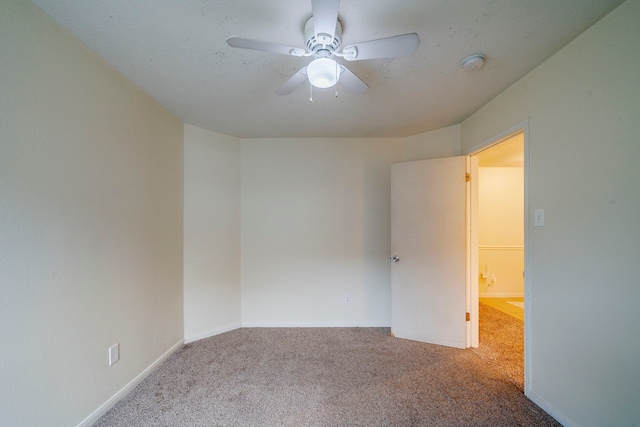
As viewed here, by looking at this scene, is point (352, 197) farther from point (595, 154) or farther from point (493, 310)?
point (493, 310)

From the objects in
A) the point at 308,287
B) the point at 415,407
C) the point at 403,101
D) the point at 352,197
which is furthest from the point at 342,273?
the point at 403,101

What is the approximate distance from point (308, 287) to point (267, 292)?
0.51 m

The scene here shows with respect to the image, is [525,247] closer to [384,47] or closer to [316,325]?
[384,47]

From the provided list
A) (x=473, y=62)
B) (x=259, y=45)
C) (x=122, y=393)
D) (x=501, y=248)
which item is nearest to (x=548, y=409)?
(x=473, y=62)

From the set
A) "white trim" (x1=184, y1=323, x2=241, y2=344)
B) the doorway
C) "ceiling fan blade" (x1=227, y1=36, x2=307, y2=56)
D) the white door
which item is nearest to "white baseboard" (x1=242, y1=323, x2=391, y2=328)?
"white trim" (x1=184, y1=323, x2=241, y2=344)

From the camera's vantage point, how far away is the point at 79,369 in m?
1.50

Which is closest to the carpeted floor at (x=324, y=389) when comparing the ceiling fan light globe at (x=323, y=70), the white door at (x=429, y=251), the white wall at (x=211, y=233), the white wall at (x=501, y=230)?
the white door at (x=429, y=251)

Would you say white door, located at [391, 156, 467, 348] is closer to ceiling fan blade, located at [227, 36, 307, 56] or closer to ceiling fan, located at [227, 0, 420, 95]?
ceiling fan, located at [227, 0, 420, 95]

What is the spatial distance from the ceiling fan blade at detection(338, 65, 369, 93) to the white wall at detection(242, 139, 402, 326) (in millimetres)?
1634

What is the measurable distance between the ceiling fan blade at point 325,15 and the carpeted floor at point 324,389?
2.14 meters

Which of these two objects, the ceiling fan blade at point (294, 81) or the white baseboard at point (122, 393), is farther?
the white baseboard at point (122, 393)

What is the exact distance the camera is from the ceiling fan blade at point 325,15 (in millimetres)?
967

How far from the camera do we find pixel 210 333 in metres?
2.81

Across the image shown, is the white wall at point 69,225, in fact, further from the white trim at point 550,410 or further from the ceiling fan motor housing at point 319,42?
the white trim at point 550,410
